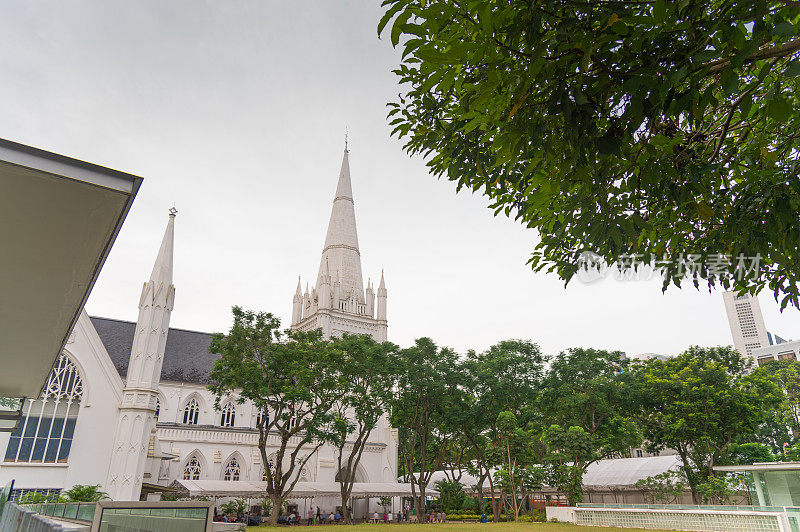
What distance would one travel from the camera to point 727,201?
20.7ft

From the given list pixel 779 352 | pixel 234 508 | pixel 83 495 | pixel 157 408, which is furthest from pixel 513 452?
pixel 779 352

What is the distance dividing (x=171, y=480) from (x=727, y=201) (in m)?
43.6

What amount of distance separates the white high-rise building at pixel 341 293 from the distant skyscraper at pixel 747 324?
13263 cm

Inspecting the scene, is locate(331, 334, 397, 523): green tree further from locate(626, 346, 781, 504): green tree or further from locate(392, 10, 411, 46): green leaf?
locate(392, 10, 411, 46): green leaf

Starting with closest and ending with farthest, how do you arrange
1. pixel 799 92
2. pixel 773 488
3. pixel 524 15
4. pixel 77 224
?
pixel 77 224
pixel 524 15
pixel 799 92
pixel 773 488

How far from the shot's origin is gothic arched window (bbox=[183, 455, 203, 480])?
40656mm

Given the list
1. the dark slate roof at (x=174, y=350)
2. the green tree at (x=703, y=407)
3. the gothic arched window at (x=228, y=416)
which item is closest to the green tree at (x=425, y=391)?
the green tree at (x=703, y=407)

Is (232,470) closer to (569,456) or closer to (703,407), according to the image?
(569,456)

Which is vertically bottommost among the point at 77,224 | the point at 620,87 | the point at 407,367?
the point at 77,224

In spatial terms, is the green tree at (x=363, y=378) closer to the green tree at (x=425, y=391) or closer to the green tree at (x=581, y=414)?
the green tree at (x=425, y=391)

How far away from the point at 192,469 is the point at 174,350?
1285cm

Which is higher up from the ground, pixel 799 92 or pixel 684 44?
pixel 799 92

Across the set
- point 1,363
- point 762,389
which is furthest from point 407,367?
point 1,363

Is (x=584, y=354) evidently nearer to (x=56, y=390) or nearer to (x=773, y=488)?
(x=773, y=488)
